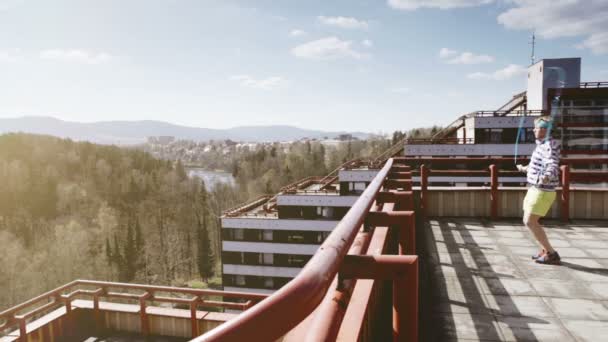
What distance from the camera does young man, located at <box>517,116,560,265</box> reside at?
4660 millimetres

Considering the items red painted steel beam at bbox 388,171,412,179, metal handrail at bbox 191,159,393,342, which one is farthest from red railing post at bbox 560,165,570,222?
metal handrail at bbox 191,159,393,342

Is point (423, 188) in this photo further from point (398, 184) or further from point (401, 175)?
point (398, 184)

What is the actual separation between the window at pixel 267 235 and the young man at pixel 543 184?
33.8m

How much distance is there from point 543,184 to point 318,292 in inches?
Answer: 180

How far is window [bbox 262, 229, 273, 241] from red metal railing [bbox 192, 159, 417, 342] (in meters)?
36.2

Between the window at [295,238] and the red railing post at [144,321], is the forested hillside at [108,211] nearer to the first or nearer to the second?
the window at [295,238]

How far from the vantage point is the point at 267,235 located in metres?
37.8

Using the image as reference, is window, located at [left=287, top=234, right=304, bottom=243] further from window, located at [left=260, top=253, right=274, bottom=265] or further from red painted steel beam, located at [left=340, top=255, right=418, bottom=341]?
red painted steel beam, located at [left=340, top=255, right=418, bottom=341]

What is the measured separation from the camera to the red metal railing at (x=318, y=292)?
0.78 m

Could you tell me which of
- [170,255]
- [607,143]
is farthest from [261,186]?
[607,143]

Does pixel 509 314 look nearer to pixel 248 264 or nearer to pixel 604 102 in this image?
pixel 248 264

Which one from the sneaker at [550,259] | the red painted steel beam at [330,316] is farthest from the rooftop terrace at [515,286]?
the red painted steel beam at [330,316]

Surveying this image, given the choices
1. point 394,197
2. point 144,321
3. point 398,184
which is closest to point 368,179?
point 144,321

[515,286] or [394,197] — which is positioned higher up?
[394,197]
